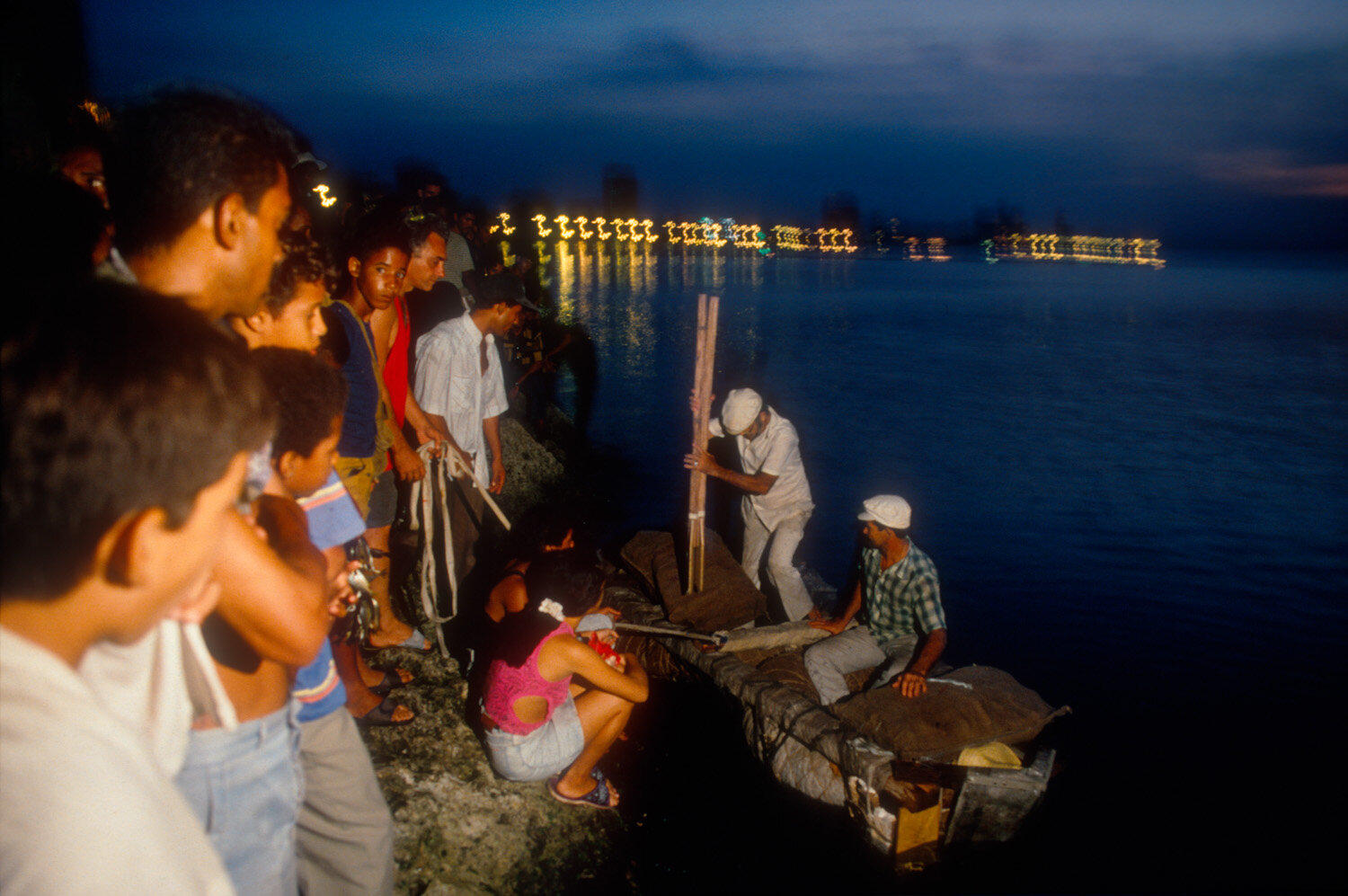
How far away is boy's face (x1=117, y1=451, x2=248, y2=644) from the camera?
106 cm

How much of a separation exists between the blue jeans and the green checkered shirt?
12.9 ft

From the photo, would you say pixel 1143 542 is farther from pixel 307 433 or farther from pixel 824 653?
pixel 307 433

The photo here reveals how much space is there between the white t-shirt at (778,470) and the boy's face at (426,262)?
2.86 m

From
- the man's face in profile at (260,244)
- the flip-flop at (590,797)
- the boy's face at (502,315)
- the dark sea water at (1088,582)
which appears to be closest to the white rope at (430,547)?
the flip-flop at (590,797)

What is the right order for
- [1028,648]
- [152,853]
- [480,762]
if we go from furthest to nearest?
[1028,648] → [480,762] → [152,853]

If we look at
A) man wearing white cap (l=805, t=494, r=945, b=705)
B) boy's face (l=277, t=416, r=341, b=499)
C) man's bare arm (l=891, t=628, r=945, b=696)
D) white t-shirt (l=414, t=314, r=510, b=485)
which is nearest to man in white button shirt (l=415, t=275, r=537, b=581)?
white t-shirt (l=414, t=314, r=510, b=485)

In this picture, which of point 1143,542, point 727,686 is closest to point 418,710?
point 727,686

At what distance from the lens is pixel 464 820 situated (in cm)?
354

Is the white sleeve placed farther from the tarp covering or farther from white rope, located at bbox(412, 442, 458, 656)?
the tarp covering

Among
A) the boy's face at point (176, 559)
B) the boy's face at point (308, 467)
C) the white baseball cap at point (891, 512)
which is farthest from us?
the white baseball cap at point (891, 512)

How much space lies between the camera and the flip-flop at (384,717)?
3.71 metres

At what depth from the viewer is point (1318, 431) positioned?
68.0 ft

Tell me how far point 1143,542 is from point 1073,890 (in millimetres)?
8534

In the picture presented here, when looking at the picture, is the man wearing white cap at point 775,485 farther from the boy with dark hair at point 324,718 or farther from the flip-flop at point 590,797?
the boy with dark hair at point 324,718
